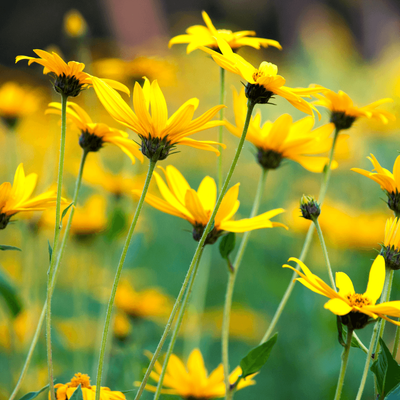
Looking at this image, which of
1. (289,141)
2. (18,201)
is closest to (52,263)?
(18,201)

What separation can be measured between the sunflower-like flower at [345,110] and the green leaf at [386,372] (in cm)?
27

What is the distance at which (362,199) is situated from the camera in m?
1.75

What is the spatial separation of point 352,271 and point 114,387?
89cm

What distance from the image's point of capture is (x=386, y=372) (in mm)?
364

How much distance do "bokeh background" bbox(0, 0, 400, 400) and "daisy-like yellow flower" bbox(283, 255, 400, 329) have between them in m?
0.23

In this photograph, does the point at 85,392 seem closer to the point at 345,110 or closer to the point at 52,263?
the point at 52,263

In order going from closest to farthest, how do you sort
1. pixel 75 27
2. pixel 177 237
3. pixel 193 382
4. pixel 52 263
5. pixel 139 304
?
pixel 52 263, pixel 193 382, pixel 75 27, pixel 139 304, pixel 177 237

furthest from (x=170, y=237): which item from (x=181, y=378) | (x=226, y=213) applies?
(x=226, y=213)

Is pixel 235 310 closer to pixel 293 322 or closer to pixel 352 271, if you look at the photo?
pixel 293 322

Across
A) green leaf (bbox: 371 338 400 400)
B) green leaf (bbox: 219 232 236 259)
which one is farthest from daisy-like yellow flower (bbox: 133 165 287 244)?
green leaf (bbox: 371 338 400 400)

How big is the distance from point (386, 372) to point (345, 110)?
315mm

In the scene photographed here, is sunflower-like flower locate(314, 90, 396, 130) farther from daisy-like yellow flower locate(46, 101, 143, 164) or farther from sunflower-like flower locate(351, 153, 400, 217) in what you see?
daisy-like yellow flower locate(46, 101, 143, 164)

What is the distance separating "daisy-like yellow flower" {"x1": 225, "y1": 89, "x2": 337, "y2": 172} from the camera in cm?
54

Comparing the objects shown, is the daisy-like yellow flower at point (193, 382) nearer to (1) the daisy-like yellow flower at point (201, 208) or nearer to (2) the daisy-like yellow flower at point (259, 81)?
(1) the daisy-like yellow flower at point (201, 208)
